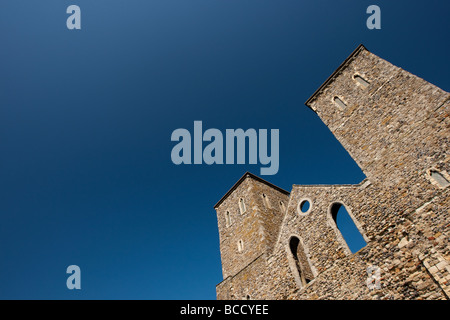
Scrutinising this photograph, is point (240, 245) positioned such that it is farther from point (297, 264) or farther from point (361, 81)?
point (361, 81)

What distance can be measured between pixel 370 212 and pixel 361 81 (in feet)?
30.7

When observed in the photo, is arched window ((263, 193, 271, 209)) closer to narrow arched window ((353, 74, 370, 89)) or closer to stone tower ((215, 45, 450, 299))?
stone tower ((215, 45, 450, 299))

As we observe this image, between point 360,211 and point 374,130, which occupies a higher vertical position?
point 374,130

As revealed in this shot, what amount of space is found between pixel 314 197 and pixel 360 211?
267cm

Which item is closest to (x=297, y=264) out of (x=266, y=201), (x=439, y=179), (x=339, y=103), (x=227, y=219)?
(x=266, y=201)

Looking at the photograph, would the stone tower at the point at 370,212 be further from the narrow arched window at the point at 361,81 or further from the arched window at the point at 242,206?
the arched window at the point at 242,206

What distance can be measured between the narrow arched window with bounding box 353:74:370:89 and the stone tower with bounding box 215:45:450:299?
137 mm

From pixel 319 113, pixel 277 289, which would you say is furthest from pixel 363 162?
pixel 277 289

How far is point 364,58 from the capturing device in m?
16.5

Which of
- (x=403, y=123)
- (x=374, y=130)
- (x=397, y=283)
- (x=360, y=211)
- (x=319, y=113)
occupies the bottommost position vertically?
(x=397, y=283)

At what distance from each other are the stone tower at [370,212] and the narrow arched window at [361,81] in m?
0.14
